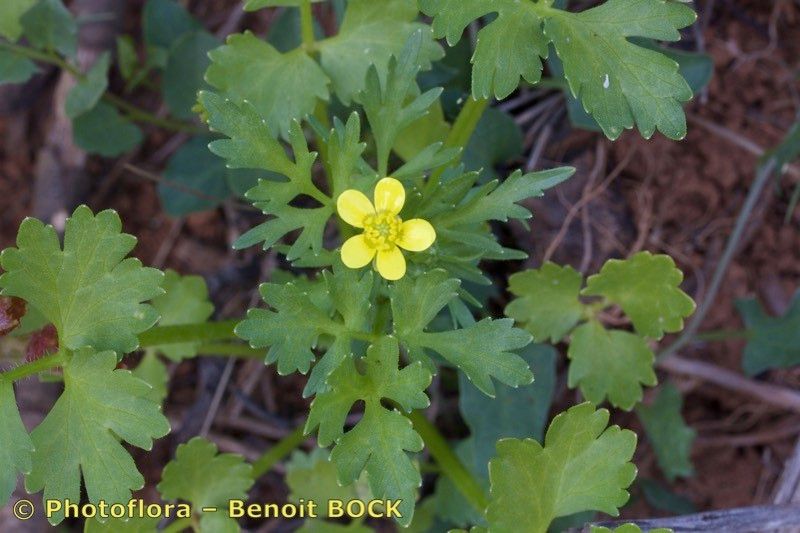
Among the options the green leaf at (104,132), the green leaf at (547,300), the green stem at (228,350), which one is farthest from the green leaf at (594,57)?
the green leaf at (104,132)

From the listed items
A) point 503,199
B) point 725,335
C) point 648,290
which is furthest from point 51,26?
point 725,335

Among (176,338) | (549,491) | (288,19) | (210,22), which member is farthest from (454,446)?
(210,22)

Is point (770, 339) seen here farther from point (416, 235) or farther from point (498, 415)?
point (416, 235)

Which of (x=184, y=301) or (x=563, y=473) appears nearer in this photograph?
(x=563, y=473)

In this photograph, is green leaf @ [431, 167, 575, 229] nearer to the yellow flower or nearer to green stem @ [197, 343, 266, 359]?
the yellow flower

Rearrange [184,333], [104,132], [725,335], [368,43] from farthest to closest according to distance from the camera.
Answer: [104,132]
[725,335]
[368,43]
[184,333]

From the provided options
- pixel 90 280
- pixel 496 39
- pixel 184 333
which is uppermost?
pixel 496 39

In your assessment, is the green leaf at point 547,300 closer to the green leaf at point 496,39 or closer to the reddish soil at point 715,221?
the reddish soil at point 715,221

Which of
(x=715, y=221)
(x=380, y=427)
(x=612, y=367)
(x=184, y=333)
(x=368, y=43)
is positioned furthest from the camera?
(x=715, y=221)
